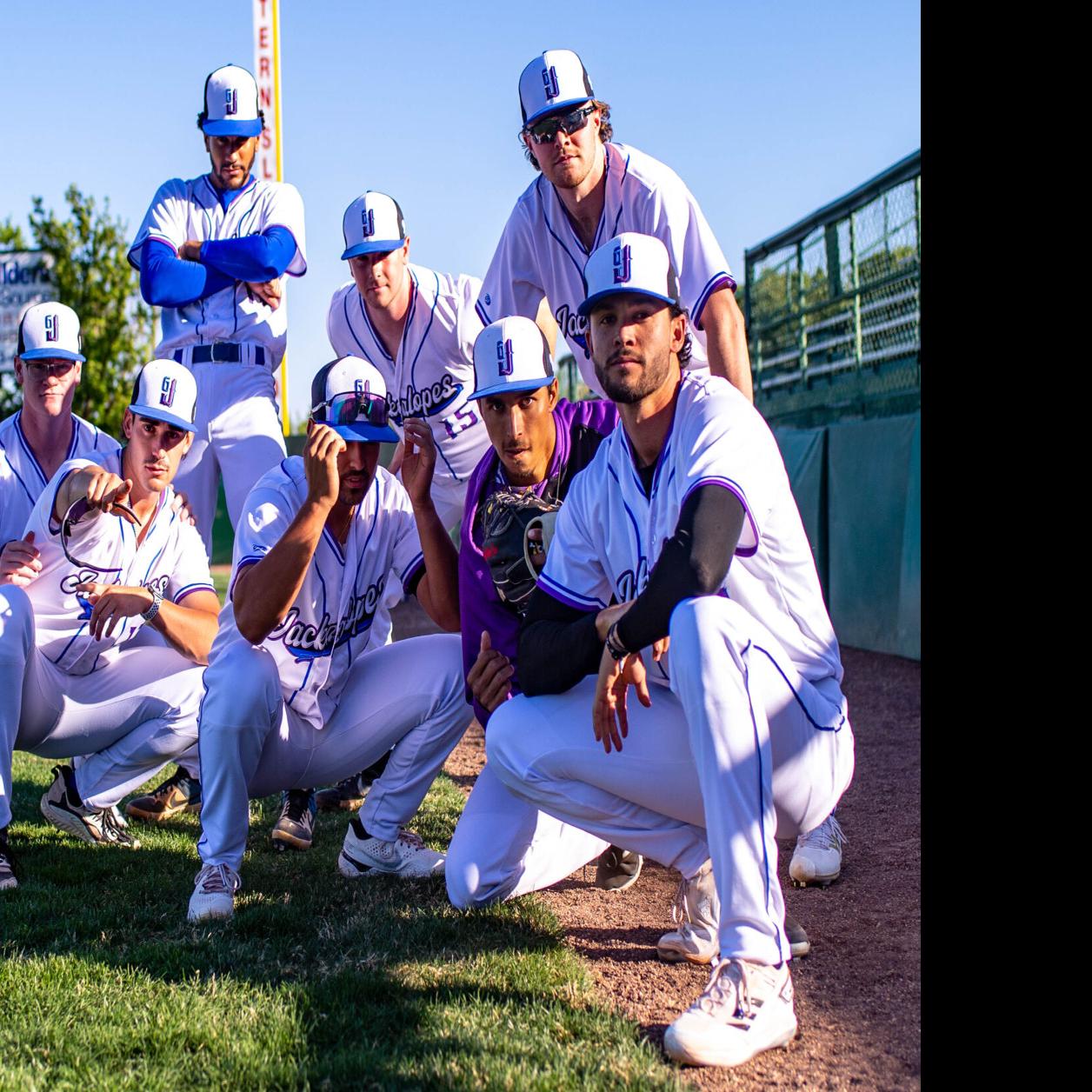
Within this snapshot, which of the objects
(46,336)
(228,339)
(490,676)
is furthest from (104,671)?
(490,676)

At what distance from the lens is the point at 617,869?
150 inches

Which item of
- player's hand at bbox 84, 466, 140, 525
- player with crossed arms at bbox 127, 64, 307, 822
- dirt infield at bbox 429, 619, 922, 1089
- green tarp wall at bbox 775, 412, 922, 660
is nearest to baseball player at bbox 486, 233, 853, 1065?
dirt infield at bbox 429, 619, 922, 1089

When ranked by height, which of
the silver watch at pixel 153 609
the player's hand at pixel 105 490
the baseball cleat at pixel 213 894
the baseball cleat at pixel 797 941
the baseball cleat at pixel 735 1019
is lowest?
the baseball cleat at pixel 797 941

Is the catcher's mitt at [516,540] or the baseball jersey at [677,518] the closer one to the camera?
the baseball jersey at [677,518]

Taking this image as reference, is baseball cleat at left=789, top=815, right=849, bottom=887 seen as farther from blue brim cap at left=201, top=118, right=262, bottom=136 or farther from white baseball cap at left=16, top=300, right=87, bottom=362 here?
blue brim cap at left=201, top=118, right=262, bottom=136

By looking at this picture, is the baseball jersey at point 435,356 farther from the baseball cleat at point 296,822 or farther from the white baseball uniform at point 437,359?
the baseball cleat at point 296,822

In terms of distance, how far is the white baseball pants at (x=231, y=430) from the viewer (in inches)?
205

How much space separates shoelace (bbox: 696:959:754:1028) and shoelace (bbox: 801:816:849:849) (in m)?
1.39

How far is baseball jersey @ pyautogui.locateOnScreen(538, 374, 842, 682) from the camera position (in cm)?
285

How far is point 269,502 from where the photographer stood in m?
3.91

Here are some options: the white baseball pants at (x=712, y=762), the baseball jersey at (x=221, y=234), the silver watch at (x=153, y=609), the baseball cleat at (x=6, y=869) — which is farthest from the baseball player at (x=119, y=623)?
the white baseball pants at (x=712, y=762)

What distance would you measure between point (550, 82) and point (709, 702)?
228cm

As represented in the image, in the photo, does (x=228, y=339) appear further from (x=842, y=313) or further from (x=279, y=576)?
(x=842, y=313)

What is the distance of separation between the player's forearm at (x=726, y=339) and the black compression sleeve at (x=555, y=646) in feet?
3.69
